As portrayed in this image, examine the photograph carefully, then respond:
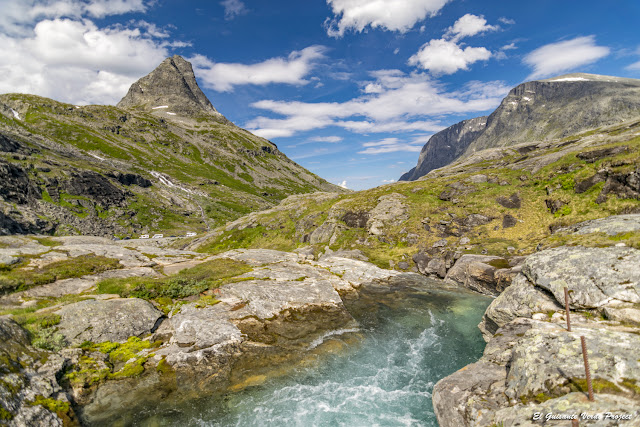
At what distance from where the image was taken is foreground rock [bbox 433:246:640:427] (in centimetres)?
1169

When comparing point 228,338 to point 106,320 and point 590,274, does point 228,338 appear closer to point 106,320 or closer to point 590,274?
point 106,320

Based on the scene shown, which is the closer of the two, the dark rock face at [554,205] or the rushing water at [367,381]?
the rushing water at [367,381]

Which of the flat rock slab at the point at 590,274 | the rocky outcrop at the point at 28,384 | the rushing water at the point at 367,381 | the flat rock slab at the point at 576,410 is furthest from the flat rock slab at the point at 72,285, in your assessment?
the flat rock slab at the point at 590,274

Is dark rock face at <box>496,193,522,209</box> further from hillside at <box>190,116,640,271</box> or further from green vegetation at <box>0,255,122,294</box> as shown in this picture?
green vegetation at <box>0,255,122,294</box>

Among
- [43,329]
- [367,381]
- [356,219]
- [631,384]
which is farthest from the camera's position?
[356,219]

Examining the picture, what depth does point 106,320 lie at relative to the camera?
24.9 metres

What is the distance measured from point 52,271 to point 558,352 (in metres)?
50.2

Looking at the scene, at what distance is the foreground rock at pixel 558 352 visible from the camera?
1169cm

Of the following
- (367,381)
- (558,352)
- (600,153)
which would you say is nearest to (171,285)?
(367,381)

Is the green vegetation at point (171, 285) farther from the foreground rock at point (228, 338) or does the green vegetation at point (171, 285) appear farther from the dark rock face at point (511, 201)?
the dark rock face at point (511, 201)

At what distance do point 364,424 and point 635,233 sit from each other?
29021 mm

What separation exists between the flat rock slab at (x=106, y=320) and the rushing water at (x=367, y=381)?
35.9ft

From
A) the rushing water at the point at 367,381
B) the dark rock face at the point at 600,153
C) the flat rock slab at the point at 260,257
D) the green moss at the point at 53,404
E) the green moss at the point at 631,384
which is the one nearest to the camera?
the green moss at the point at 631,384

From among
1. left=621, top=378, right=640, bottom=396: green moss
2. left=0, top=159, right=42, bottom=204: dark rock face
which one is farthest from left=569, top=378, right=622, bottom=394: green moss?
left=0, top=159, right=42, bottom=204: dark rock face
